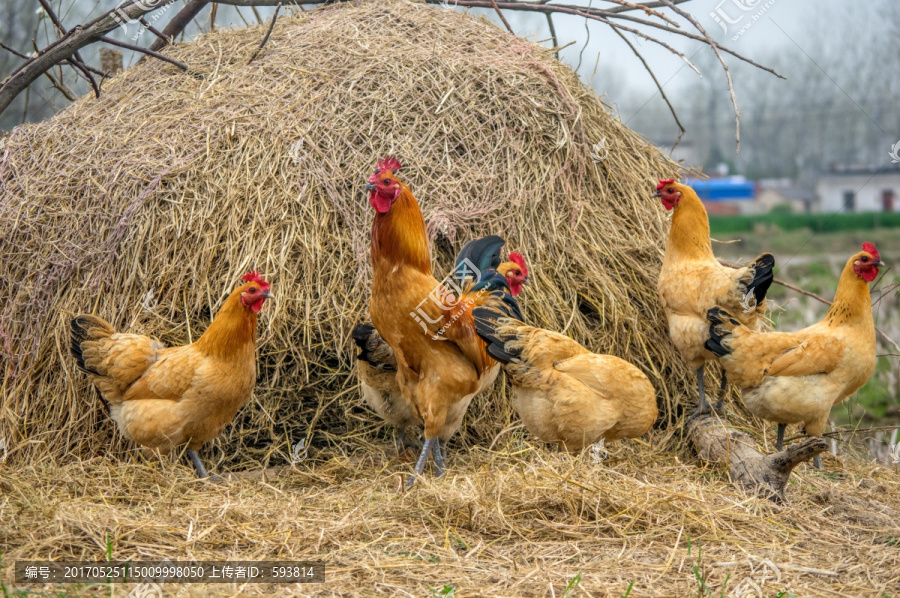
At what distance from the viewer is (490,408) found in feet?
14.9

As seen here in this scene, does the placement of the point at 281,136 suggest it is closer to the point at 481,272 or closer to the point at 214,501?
the point at 481,272

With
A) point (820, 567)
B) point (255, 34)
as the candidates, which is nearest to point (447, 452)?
point (820, 567)

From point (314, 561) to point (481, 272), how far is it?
5.93 ft

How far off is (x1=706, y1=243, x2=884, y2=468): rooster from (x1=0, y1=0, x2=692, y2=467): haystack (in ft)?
2.26

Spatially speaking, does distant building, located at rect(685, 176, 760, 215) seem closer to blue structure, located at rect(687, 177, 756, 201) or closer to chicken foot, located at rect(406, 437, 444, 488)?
blue structure, located at rect(687, 177, 756, 201)

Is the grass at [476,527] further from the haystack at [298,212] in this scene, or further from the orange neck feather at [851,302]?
the orange neck feather at [851,302]

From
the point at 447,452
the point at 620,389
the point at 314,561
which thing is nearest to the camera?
the point at 314,561

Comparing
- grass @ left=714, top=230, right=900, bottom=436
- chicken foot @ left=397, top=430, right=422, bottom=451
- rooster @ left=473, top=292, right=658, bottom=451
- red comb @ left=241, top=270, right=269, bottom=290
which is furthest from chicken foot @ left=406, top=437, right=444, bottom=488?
grass @ left=714, top=230, right=900, bottom=436

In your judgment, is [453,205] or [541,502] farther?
[453,205]

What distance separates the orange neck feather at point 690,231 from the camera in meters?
4.59

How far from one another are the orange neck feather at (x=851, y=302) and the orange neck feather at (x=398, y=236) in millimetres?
2280

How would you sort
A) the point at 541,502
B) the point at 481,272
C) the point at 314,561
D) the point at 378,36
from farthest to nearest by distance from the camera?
the point at 378,36 → the point at 481,272 → the point at 541,502 → the point at 314,561
